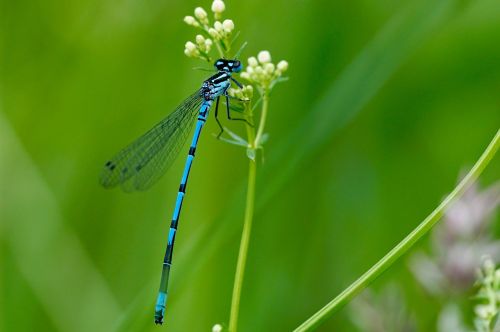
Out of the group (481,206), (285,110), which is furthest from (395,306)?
(285,110)

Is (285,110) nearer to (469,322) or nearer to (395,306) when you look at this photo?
(469,322)

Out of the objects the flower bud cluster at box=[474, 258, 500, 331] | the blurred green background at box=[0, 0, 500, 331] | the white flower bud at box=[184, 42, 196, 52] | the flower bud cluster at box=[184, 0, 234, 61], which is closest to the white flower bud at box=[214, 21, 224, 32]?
the flower bud cluster at box=[184, 0, 234, 61]

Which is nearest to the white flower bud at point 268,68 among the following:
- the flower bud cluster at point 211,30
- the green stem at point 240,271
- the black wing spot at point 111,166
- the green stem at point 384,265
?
the flower bud cluster at point 211,30

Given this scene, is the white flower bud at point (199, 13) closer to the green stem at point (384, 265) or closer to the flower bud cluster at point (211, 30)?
the flower bud cluster at point (211, 30)

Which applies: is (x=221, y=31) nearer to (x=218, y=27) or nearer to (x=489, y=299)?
(x=218, y=27)

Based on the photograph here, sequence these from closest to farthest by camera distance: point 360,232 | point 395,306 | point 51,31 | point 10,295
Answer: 1. point 395,306
2. point 10,295
3. point 360,232
4. point 51,31
